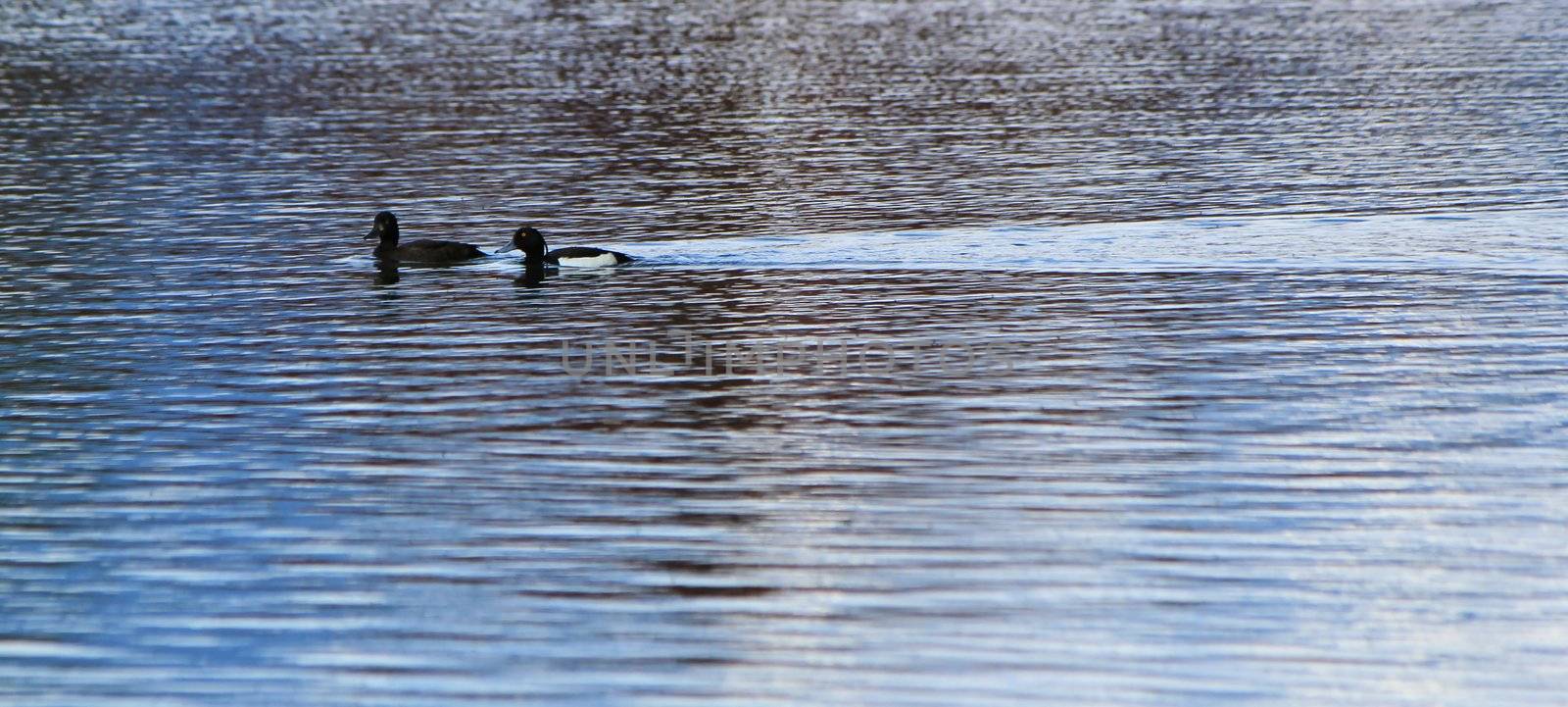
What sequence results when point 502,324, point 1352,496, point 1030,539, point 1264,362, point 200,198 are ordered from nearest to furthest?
1. point 1030,539
2. point 1352,496
3. point 1264,362
4. point 502,324
5. point 200,198

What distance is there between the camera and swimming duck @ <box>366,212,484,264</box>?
26.9m

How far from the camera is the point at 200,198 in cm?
3362

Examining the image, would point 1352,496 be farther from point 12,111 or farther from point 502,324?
point 12,111

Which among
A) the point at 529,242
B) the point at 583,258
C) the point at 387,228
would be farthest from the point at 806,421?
the point at 387,228

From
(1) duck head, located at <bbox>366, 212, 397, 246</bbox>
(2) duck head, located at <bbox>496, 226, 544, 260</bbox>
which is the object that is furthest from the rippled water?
(2) duck head, located at <bbox>496, 226, 544, 260</bbox>

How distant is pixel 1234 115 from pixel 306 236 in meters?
20.3

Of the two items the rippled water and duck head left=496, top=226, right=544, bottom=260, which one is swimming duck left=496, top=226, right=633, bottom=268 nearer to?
duck head left=496, top=226, right=544, bottom=260

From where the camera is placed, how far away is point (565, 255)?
26.2 m

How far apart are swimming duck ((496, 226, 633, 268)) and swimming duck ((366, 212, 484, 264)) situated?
1.09 meters

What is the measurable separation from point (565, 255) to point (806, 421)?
358 inches

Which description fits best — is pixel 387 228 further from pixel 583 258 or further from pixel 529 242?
pixel 583 258

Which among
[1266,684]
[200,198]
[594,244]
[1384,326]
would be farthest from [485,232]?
[1266,684]

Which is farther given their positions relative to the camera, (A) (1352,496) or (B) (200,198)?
(B) (200,198)

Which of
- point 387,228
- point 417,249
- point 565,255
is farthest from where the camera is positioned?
point 387,228
